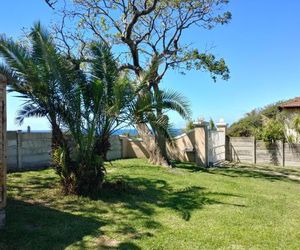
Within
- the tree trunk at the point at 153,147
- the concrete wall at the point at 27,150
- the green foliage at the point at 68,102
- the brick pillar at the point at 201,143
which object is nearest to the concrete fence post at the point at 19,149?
the concrete wall at the point at 27,150

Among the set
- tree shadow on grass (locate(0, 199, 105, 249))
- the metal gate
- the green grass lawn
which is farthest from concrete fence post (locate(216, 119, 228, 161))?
tree shadow on grass (locate(0, 199, 105, 249))

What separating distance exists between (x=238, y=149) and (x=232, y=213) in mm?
12334

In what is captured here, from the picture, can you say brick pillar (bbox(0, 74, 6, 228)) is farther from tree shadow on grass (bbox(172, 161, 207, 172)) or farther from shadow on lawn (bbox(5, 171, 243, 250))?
tree shadow on grass (bbox(172, 161, 207, 172))

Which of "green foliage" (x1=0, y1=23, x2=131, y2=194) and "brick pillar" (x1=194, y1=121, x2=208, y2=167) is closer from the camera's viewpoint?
"green foliage" (x1=0, y1=23, x2=131, y2=194)

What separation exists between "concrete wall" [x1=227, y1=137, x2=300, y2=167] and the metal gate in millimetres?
383

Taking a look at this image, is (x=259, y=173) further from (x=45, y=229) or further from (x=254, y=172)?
(x=45, y=229)

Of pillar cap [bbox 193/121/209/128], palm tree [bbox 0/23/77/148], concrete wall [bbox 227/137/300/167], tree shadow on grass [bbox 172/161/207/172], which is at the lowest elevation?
tree shadow on grass [bbox 172/161/207/172]

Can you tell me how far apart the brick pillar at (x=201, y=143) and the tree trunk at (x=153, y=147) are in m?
2.11

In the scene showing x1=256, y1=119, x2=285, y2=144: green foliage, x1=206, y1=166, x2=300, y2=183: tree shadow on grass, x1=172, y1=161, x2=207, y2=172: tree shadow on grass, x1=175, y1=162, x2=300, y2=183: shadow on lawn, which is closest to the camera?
x1=206, y1=166, x2=300, y2=183: tree shadow on grass

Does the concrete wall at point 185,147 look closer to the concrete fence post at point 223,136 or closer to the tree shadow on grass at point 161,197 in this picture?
the concrete fence post at point 223,136

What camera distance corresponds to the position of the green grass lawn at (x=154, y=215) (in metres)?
6.28

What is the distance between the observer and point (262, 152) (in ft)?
64.4

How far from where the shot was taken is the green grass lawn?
247 inches

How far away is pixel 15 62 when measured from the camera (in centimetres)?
894
